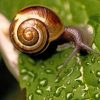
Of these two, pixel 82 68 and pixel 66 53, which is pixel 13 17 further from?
pixel 82 68

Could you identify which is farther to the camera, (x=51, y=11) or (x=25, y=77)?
(x=51, y=11)

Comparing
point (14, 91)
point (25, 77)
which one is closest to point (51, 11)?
point (25, 77)

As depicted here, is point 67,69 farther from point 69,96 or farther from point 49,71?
point 69,96

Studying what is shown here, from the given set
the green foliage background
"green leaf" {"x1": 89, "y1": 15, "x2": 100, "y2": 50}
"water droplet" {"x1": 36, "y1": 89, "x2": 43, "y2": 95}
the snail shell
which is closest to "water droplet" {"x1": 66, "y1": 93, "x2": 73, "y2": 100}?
the green foliage background

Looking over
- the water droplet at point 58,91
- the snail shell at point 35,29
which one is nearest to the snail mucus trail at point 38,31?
the snail shell at point 35,29

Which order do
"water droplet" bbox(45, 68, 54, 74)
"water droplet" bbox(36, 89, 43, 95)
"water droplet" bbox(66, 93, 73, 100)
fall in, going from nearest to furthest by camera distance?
"water droplet" bbox(66, 93, 73, 100) < "water droplet" bbox(36, 89, 43, 95) < "water droplet" bbox(45, 68, 54, 74)

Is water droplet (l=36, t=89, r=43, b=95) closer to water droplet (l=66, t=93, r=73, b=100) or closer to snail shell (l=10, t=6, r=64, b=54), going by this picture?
water droplet (l=66, t=93, r=73, b=100)

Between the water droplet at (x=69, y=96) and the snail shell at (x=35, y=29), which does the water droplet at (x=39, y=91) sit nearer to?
the water droplet at (x=69, y=96)
